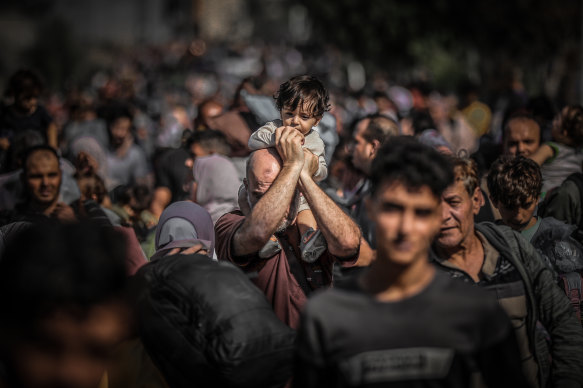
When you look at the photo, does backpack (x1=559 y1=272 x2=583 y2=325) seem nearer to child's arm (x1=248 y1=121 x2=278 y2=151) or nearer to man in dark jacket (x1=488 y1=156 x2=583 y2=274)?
man in dark jacket (x1=488 y1=156 x2=583 y2=274)

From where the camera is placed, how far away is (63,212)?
232 inches

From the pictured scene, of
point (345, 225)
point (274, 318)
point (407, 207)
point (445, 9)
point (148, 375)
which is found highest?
point (445, 9)

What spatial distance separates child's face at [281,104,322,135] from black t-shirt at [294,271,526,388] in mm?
1511

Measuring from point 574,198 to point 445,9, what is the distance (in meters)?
25.2

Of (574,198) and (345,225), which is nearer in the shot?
(345,225)

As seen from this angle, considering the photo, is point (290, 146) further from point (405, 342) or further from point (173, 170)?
point (173, 170)

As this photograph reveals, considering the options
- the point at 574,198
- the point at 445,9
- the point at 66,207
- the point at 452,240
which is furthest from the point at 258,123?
the point at 445,9

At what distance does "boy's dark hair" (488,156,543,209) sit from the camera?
455 centimetres

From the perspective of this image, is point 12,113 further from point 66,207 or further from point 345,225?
point 345,225

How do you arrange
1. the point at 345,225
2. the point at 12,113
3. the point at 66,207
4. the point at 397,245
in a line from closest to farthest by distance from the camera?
the point at 397,245 < the point at 345,225 < the point at 66,207 < the point at 12,113

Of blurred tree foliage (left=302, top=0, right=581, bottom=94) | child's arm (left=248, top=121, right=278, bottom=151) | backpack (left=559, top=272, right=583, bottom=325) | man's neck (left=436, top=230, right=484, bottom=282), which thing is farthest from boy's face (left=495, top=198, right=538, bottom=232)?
blurred tree foliage (left=302, top=0, right=581, bottom=94)

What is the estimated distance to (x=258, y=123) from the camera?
7637mm

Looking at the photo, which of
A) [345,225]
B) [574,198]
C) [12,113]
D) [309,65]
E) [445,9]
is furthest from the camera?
[309,65]

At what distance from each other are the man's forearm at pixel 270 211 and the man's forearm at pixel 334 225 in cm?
11
